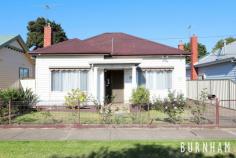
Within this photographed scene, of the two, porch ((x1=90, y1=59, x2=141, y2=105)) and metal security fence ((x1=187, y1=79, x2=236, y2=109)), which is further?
metal security fence ((x1=187, y1=79, x2=236, y2=109))

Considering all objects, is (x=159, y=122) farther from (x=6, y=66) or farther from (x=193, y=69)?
(x=193, y=69)

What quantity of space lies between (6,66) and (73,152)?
14.3 meters

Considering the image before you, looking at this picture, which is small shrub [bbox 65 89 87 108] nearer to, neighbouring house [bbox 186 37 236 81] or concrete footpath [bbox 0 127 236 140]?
concrete footpath [bbox 0 127 236 140]

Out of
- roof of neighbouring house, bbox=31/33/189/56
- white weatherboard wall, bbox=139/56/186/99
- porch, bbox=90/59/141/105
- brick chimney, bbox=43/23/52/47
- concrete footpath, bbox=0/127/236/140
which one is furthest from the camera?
brick chimney, bbox=43/23/52/47

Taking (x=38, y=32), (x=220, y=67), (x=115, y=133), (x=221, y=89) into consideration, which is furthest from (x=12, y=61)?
(x=38, y=32)

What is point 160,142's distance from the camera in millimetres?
9766

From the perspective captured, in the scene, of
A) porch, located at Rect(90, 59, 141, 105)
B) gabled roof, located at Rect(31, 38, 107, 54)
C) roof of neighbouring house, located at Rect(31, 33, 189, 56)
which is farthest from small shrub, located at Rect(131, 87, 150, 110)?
gabled roof, located at Rect(31, 38, 107, 54)

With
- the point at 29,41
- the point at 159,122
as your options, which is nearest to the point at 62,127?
the point at 159,122

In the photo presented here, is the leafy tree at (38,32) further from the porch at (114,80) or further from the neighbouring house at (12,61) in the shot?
the porch at (114,80)

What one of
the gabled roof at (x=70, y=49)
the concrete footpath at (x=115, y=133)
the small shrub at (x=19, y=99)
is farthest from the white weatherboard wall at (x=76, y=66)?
the concrete footpath at (x=115, y=133)

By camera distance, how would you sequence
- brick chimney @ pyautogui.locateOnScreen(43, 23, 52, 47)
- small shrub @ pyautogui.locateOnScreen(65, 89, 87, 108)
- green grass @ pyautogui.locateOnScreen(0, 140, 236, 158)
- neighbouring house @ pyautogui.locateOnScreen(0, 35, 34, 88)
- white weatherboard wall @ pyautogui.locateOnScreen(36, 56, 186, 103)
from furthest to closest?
brick chimney @ pyautogui.locateOnScreen(43, 23, 52, 47), neighbouring house @ pyautogui.locateOnScreen(0, 35, 34, 88), white weatherboard wall @ pyautogui.locateOnScreen(36, 56, 186, 103), small shrub @ pyautogui.locateOnScreen(65, 89, 87, 108), green grass @ pyautogui.locateOnScreen(0, 140, 236, 158)

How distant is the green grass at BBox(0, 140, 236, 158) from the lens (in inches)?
320

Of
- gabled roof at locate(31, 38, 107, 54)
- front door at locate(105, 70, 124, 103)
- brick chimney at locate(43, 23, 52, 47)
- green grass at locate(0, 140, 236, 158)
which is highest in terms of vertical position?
brick chimney at locate(43, 23, 52, 47)

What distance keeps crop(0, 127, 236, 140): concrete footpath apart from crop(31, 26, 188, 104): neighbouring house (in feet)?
22.9
